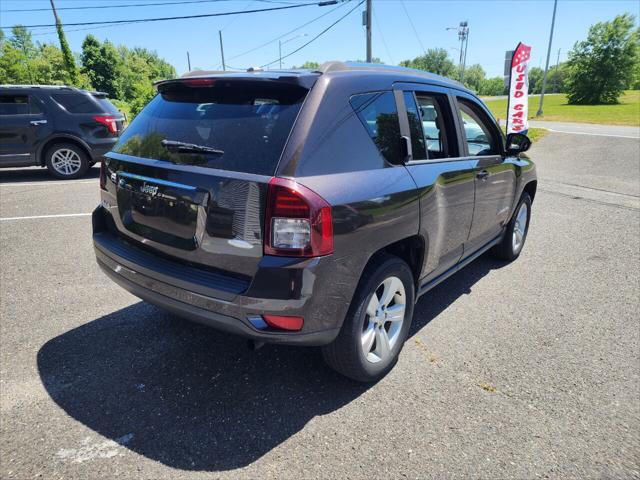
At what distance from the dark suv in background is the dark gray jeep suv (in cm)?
720

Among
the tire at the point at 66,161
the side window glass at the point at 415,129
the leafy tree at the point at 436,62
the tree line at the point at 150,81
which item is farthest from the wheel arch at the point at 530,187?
the leafy tree at the point at 436,62

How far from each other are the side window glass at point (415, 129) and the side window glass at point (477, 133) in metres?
0.88

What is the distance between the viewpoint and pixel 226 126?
7.39ft

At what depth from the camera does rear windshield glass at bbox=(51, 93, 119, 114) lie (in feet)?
28.6

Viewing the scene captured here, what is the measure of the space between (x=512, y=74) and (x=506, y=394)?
503 inches

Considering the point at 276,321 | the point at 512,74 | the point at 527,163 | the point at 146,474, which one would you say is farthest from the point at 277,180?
the point at 512,74

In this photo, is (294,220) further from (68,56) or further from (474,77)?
(474,77)

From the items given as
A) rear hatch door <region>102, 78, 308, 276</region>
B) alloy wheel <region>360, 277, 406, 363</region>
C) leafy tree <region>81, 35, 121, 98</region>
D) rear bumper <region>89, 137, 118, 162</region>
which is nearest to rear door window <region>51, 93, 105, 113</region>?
rear bumper <region>89, 137, 118, 162</region>

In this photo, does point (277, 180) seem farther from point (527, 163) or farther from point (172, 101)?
point (527, 163)

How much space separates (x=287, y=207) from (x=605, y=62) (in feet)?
189

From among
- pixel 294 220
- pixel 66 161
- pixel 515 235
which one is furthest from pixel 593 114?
pixel 294 220

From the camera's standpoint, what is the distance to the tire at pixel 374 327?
93.4 inches

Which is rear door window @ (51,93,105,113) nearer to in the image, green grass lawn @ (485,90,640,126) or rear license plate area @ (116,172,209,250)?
rear license plate area @ (116,172,209,250)

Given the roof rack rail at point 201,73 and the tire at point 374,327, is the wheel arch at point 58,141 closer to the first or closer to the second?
the roof rack rail at point 201,73
